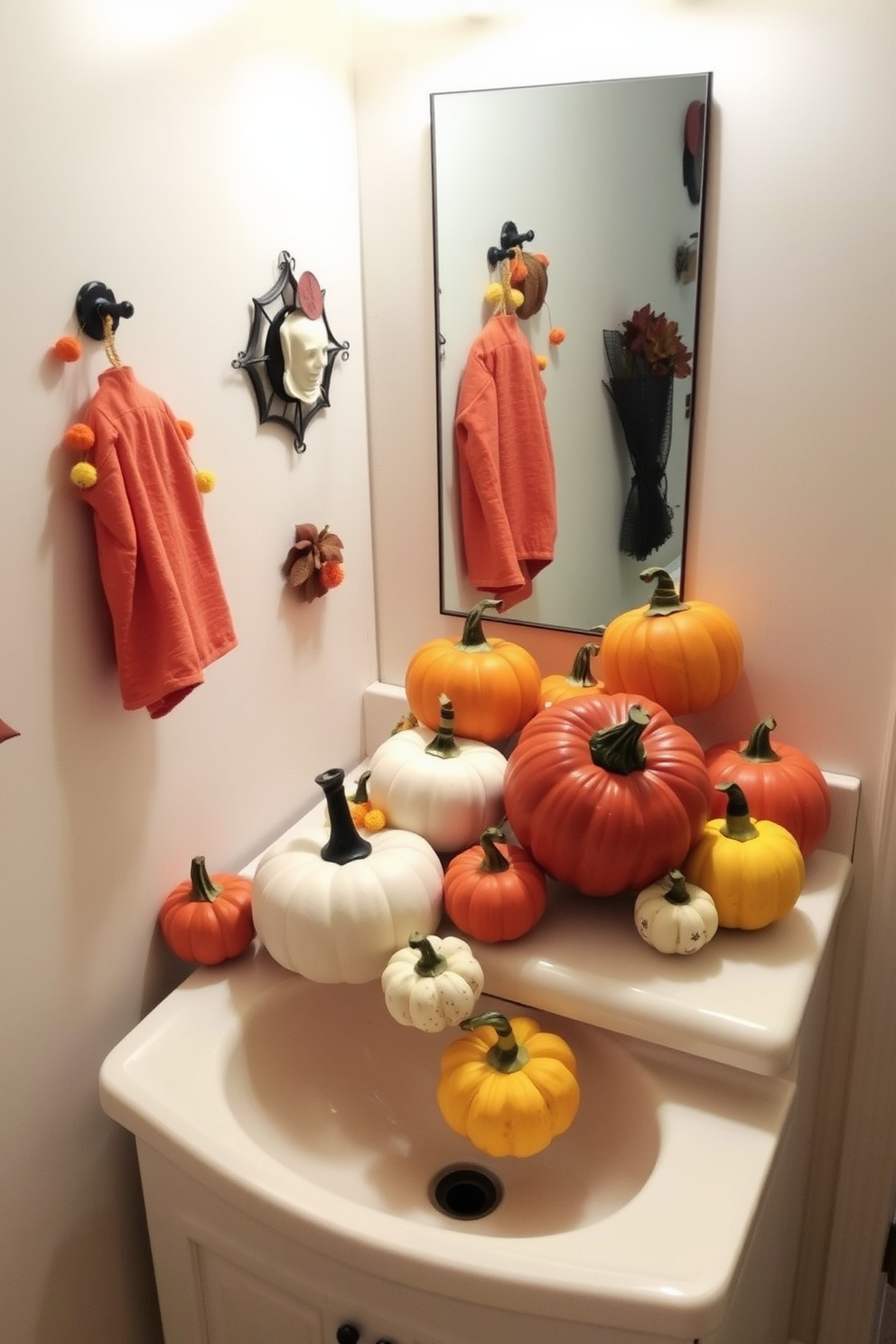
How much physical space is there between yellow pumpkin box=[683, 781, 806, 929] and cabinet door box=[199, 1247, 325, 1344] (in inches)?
22.5

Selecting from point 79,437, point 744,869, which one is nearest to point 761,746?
point 744,869

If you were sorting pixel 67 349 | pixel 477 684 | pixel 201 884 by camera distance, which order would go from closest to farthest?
pixel 67 349, pixel 201 884, pixel 477 684

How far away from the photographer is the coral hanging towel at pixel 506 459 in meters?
1.35

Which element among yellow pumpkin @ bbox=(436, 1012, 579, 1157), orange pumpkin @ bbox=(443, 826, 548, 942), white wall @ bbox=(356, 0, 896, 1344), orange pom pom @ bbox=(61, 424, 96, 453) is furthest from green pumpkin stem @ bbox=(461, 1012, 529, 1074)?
orange pom pom @ bbox=(61, 424, 96, 453)

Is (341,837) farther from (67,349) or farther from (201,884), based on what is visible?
(67,349)

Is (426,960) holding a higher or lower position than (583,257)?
lower

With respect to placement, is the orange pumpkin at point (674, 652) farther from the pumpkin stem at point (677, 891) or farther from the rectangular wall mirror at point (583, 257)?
the pumpkin stem at point (677, 891)

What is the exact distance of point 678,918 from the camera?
1059 millimetres

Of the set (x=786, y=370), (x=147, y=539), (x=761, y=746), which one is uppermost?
(x=786, y=370)

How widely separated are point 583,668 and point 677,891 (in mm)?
359

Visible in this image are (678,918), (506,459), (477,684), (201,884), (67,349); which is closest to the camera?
(67,349)

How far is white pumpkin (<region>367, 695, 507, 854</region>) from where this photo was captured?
1195 mm

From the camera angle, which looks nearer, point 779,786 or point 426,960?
point 426,960

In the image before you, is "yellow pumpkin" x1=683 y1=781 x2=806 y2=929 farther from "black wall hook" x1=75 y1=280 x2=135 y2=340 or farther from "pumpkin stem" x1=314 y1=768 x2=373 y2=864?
"black wall hook" x1=75 y1=280 x2=135 y2=340
